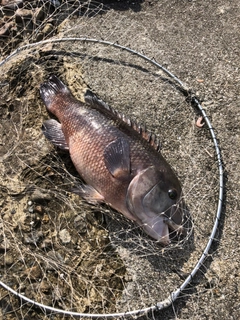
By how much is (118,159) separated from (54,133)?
0.81m

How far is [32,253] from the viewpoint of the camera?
3.18m

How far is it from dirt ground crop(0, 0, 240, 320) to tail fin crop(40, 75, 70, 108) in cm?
19

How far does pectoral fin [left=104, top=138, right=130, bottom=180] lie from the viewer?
2.97 meters

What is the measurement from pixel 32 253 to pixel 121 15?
2.89 meters

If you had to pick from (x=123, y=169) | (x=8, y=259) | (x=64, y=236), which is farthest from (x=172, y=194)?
(x=8, y=259)

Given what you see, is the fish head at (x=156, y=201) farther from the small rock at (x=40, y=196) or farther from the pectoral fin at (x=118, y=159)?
the small rock at (x=40, y=196)

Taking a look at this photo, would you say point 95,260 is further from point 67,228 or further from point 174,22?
point 174,22

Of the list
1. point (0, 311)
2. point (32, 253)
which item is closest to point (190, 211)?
point (32, 253)

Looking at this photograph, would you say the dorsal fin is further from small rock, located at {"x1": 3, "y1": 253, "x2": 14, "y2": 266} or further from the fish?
small rock, located at {"x1": 3, "y1": 253, "x2": 14, "y2": 266}

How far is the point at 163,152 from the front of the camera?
3.53 metres

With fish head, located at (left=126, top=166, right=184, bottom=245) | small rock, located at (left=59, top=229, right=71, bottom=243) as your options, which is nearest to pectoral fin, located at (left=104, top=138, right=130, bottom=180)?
fish head, located at (left=126, top=166, right=184, bottom=245)

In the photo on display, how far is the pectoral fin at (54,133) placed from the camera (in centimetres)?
342

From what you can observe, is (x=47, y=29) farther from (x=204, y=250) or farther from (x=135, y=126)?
(x=204, y=250)

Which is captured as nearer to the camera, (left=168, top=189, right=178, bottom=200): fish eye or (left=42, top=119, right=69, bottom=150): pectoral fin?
(left=168, top=189, right=178, bottom=200): fish eye
